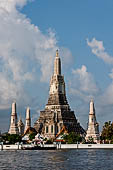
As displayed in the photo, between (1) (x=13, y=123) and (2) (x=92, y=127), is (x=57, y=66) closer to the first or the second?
(1) (x=13, y=123)

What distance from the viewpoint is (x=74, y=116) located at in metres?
172

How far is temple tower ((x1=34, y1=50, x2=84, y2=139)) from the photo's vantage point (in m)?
166

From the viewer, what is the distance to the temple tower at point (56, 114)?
166 meters

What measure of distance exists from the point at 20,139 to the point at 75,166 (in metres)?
88.0

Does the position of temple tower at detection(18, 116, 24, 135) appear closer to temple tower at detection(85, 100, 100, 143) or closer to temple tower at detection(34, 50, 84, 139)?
temple tower at detection(34, 50, 84, 139)

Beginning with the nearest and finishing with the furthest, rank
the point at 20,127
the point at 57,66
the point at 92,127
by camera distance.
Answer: the point at 92,127
the point at 57,66
the point at 20,127

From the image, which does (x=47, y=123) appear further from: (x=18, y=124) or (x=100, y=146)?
(x=100, y=146)

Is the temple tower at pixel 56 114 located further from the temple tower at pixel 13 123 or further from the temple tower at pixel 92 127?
the temple tower at pixel 92 127

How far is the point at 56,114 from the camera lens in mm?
168125

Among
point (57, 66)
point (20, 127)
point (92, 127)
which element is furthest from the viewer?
point (20, 127)

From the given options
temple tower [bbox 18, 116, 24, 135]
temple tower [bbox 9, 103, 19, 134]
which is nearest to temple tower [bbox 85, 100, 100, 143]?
temple tower [bbox 9, 103, 19, 134]

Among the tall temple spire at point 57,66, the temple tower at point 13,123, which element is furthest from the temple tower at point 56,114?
the temple tower at point 13,123

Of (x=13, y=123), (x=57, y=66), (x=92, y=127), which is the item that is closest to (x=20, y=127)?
(x=13, y=123)

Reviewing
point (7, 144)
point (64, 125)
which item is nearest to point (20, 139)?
point (7, 144)
